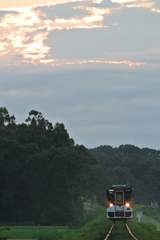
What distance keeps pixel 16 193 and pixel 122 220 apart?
26.9 meters

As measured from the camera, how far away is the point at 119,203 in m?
53.9

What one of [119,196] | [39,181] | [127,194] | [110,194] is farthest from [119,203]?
[39,181]

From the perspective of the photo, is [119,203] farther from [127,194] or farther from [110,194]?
[110,194]

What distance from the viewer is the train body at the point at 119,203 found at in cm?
5375

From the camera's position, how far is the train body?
176ft

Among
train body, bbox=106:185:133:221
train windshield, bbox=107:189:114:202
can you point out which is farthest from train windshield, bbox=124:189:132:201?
train windshield, bbox=107:189:114:202

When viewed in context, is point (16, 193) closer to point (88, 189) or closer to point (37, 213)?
point (37, 213)

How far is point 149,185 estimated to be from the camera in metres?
181

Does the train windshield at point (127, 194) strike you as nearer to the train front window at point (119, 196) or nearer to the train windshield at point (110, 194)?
the train front window at point (119, 196)

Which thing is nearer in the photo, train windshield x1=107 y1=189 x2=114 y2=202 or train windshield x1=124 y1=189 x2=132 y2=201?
train windshield x1=124 y1=189 x2=132 y2=201

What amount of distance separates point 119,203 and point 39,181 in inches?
989

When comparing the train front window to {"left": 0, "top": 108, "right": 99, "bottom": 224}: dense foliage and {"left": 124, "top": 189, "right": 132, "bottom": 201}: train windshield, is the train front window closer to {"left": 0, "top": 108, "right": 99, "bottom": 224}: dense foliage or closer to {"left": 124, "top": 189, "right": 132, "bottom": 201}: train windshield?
{"left": 124, "top": 189, "right": 132, "bottom": 201}: train windshield

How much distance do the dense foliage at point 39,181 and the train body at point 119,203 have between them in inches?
921

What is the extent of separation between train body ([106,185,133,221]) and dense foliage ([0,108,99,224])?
921 inches
